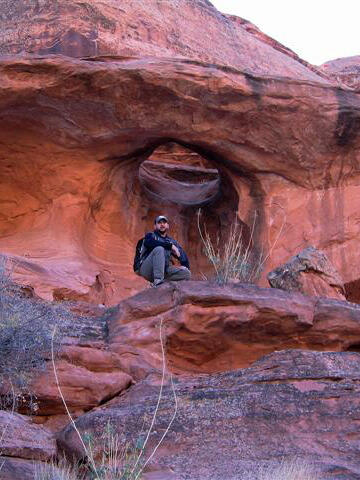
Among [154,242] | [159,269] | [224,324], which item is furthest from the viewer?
[154,242]

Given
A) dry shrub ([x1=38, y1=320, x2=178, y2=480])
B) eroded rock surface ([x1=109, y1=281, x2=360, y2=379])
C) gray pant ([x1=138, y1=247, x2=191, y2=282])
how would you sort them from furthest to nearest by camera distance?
1. gray pant ([x1=138, y1=247, x2=191, y2=282])
2. eroded rock surface ([x1=109, y1=281, x2=360, y2=379])
3. dry shrub ([x1=38, y1=320, x2=178, y2=480])

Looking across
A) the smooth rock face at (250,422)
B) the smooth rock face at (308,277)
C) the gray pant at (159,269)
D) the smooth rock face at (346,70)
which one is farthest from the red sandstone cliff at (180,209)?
the smooth rock face at (346,70)

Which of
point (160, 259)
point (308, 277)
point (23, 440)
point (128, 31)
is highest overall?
point (128, 31)

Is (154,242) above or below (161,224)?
below

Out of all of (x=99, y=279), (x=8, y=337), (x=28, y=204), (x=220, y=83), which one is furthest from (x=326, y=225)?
(x=8, y=337)

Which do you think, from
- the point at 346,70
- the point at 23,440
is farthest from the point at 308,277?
the point at 346,70

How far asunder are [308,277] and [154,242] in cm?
170

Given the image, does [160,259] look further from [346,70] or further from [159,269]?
[346,70]

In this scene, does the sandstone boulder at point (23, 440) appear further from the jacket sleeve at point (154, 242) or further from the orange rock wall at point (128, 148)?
the orange rock wall at point (128, 148)

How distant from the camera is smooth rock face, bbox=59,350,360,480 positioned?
4734 mm

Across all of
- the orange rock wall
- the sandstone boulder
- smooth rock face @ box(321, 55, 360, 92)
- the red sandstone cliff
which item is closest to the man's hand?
the red sandstone cliff

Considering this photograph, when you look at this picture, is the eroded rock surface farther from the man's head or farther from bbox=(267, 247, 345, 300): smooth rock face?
the man's head

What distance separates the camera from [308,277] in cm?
863

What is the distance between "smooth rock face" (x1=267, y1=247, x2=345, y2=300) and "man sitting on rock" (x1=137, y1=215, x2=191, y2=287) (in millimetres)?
974
